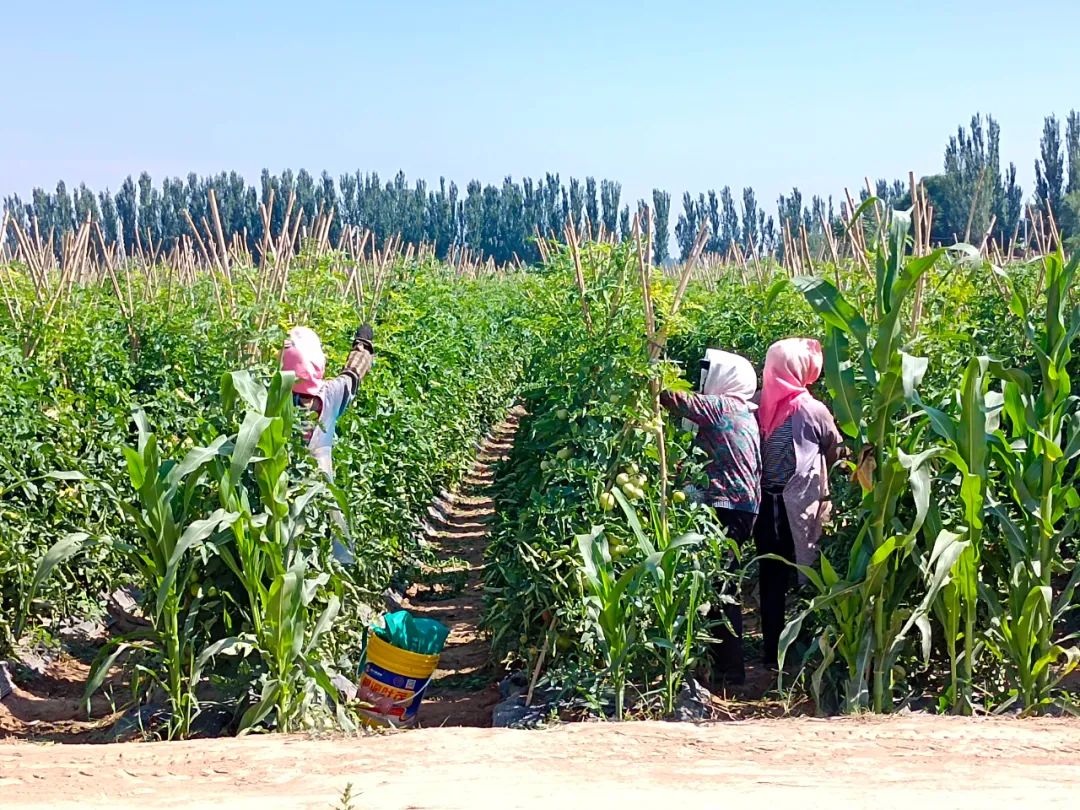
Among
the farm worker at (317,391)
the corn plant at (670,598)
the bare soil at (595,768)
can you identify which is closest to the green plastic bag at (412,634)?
the farm worker at (317,391)

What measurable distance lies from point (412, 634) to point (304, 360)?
1599 millimetres

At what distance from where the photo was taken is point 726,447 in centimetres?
580

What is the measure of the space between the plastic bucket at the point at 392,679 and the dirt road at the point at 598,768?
723 millimetres

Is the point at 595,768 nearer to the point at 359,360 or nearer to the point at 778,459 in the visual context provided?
the point at 778,459

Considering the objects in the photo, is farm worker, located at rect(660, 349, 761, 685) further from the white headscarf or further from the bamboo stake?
the bamboo stake

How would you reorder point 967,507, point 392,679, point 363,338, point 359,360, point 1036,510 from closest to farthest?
point 967,507, point 1036,510, point 392,679, point 359,360, point 363,338

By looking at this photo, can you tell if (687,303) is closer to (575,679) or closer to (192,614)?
(575,679)

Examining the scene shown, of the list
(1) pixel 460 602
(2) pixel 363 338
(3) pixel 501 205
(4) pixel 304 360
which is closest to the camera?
(4) pixel 304 360

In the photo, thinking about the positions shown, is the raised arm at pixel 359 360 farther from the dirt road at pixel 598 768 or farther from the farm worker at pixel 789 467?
the dirt road at pixel 598 768

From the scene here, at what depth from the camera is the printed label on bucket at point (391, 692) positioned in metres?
5.40

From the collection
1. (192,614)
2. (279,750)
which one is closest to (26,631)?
(192,614)

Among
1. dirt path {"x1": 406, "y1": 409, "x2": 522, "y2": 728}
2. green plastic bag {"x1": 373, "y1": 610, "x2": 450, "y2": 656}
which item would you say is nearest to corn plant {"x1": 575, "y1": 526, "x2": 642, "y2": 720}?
green plastic bag {"x1": 373, "y1": 610, "x2": 450, "y2": 656}

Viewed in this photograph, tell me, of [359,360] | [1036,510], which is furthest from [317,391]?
[1036,510]

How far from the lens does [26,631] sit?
21.6 feet
